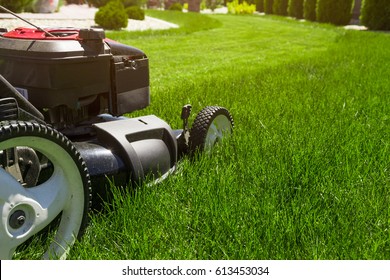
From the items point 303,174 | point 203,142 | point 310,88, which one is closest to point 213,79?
point 310,88

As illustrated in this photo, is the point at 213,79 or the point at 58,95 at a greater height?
the point at 58,95

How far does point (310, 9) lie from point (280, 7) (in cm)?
606

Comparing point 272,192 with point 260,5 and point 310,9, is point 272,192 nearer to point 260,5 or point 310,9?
point 310,9

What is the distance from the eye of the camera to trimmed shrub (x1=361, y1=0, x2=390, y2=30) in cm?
1764

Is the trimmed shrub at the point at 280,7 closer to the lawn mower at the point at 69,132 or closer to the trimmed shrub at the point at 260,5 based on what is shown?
the trimmed shrub at the point at 260,5

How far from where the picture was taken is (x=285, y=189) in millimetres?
2527

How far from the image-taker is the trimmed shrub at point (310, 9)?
22.5 meters

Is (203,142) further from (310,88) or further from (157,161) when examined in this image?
(310,88)

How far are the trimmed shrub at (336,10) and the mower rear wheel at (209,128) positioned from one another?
18.4 meters

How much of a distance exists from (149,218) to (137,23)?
16.9m

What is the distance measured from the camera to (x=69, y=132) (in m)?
2.74

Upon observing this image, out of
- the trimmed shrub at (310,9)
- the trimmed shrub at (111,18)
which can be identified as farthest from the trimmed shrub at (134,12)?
the trimmed shrub at (310,9)

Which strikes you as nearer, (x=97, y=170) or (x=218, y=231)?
(x=218, y=231)

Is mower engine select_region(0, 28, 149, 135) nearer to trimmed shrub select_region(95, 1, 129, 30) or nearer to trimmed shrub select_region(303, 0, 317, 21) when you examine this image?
trimmed shrub select_region(95, 1, 129, 30)
